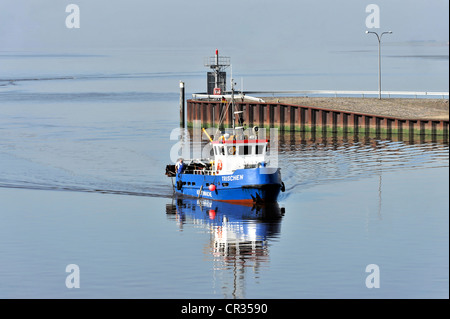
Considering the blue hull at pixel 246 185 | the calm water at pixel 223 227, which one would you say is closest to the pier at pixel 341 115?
the calm water at pixel 223 227

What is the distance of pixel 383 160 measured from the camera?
77438 mm

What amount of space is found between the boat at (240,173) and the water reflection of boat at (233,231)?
66 cm

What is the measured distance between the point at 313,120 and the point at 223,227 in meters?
50.2

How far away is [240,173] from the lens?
2253 inches

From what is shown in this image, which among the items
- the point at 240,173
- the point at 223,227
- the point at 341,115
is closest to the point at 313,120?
the point at 341,115

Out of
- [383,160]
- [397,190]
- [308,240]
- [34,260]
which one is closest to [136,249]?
[34,260]

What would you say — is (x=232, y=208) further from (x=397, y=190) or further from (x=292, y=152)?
(x=292, y=152)

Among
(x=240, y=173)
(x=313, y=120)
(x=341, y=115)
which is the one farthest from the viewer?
(x=313, y=120)

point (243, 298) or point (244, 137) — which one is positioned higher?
point (244, 137)

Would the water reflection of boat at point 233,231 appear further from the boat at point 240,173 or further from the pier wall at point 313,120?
the pier wall at point 313,120

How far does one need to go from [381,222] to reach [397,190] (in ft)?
35.0

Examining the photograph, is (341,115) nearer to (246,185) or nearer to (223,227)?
(246,185)
